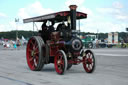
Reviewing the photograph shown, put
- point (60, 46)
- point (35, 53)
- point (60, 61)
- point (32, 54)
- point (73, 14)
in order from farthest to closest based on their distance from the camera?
point (32, 54)
point (35, 53)
point (60, 46)
point (73, 14)
point (60, 61)

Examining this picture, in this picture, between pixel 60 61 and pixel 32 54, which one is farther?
pixel 32 54

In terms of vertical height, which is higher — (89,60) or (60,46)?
(60,46)

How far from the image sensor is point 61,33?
8.45 meters

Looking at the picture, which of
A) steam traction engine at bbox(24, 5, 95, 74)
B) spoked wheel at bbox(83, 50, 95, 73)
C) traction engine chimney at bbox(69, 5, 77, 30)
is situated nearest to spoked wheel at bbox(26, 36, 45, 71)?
Answer: steam traction engine at bbox(24, 5, 95, 74)

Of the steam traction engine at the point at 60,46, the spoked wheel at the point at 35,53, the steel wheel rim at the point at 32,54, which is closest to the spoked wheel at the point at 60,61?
the steam traction engine at the point at 60,46

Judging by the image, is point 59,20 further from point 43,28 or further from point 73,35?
point 73,35

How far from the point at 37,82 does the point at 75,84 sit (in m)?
1.07

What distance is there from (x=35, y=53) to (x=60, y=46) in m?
1.29

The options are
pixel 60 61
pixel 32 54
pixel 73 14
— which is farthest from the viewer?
pixel 32 54

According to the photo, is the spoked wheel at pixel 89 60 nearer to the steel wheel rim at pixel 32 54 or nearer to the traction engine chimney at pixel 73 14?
the traction engine chimney at pixel 73 14

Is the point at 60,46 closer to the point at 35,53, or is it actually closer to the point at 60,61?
the point at 60,61

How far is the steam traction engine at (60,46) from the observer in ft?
26.9

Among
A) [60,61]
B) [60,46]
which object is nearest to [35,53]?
[60,46]

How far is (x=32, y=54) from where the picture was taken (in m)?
9.64
